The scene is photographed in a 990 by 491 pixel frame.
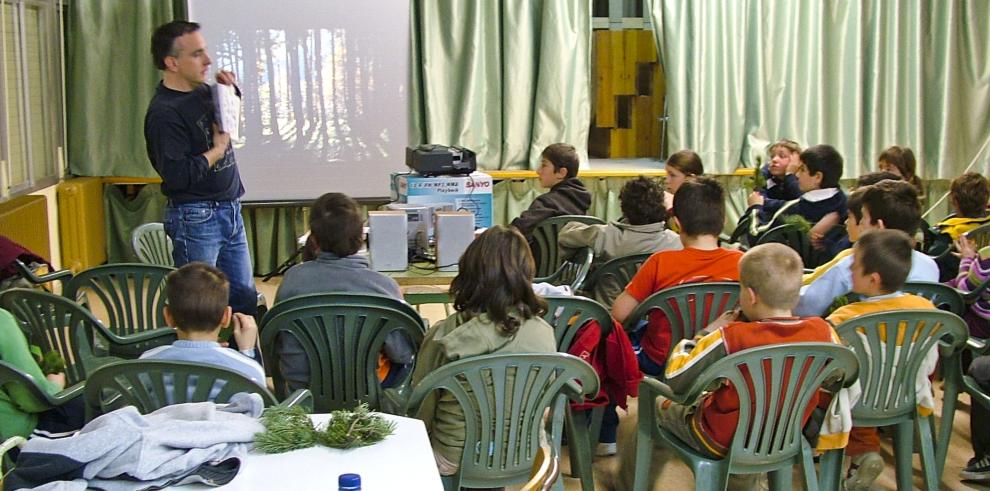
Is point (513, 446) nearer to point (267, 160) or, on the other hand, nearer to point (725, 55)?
point (267, 160)

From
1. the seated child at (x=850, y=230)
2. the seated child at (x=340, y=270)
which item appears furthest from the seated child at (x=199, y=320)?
the seated child at (x=850, y=230)

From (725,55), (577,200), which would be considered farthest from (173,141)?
(725,55)

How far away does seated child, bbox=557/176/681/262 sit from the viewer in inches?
151

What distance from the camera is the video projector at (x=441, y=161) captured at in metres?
4.50

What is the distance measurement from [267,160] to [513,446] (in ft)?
14.3

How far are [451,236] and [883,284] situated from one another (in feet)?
5.15

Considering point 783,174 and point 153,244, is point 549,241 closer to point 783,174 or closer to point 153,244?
point 783,174

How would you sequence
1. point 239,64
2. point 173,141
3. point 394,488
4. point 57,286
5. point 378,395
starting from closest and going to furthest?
point 394,488 → point 378,395 → point 173,141 → point 57,286 → point 239,64

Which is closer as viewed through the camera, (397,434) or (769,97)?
(397,434)

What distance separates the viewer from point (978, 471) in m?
3.39

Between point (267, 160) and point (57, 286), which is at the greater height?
point (267, 160)

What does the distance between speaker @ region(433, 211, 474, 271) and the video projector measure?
685 mm

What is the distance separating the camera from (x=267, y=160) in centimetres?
648

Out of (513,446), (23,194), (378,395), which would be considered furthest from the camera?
(23,194)
